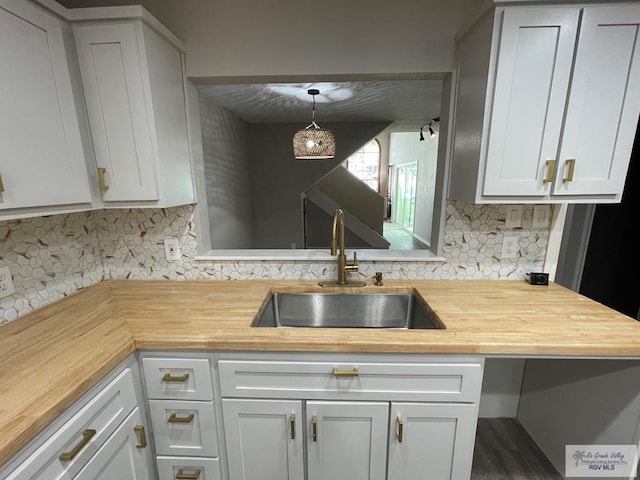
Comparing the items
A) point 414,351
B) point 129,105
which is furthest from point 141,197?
point 414,351

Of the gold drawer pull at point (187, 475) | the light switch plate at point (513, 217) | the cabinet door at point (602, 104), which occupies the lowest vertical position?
the gold drawer pull at point (187, 475)

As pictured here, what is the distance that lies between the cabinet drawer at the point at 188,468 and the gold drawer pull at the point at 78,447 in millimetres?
450

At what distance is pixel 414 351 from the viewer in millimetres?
1032

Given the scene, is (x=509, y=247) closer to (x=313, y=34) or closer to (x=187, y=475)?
(x=313, y=34)

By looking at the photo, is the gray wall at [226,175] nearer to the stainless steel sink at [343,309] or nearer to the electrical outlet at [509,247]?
the stainless steel sink at [343,309]

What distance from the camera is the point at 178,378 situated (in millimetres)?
1094

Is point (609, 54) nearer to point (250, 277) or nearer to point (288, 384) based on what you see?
point (288, 384)

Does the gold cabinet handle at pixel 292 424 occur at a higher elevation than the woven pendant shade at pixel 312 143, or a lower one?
lower

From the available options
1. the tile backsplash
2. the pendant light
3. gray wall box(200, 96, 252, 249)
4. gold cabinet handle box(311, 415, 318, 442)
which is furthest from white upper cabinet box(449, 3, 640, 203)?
gray wall box(200, 96, 252, 249)

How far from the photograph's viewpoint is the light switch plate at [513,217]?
5.06 feet

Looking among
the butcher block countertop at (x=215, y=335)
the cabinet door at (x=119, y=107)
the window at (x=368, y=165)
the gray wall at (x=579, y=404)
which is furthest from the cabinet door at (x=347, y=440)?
the window at (x=368, y=165)

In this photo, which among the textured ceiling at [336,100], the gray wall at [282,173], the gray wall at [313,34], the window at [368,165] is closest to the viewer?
the gray wall at [313,34]

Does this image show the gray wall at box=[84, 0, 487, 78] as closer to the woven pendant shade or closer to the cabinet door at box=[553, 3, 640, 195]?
the cabinet door at box=[553, 3, 640, 195]

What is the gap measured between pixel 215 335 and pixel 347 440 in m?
0.69
